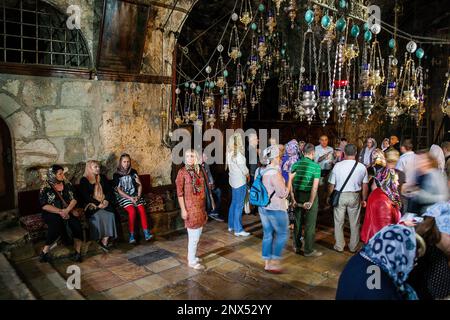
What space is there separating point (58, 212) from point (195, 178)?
6.90 ft

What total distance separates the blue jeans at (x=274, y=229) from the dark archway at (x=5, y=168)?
3.99m

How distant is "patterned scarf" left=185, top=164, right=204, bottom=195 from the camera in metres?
4.41

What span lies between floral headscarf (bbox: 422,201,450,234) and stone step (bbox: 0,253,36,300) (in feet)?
12.9

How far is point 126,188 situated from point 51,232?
1.39 meters

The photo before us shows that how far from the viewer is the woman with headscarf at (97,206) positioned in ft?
16.7

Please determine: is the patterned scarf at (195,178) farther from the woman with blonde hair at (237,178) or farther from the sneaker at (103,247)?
the sneaker at (103,247)

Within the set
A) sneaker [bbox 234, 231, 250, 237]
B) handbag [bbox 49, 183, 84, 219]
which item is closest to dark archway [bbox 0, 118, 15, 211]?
handbag [bbox 49, 183, 84, 219]

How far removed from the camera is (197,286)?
4094 millimetres

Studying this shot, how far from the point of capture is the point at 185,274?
4410mm
